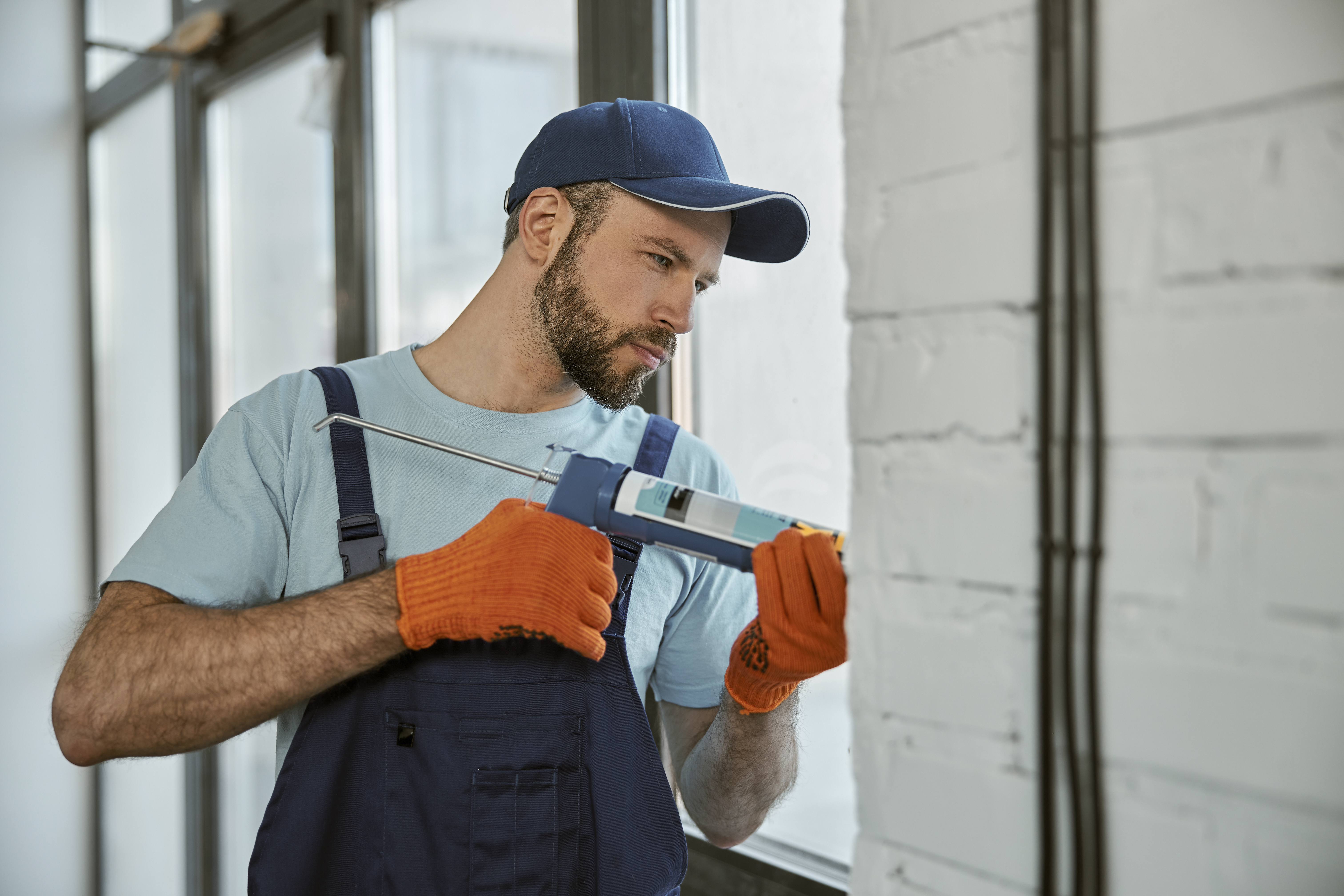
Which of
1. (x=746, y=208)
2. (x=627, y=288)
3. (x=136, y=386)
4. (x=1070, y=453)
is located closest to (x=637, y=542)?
(x=627, y=288)

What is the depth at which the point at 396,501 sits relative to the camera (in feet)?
3.54

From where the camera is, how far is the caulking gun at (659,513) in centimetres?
83

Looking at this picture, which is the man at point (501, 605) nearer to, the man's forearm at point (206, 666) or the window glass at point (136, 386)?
the man's forearm at point (206, 666)

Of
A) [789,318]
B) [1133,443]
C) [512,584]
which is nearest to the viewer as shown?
[1133,443]

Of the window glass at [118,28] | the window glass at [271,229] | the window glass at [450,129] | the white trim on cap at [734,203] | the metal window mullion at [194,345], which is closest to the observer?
the white trim on cap at [734,203]

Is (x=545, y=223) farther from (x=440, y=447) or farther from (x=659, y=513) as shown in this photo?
(x=659, y=513)

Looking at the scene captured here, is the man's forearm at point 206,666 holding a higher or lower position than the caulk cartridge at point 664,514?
lower

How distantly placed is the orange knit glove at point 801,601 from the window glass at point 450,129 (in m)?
1.08

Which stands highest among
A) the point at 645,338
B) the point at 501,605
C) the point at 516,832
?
the point at 645,338

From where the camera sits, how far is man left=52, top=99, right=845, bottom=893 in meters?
0.92

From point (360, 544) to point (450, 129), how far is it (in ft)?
3.75

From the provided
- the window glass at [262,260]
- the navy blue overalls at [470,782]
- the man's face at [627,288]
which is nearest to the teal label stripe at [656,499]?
the navy blue overalls at [470,782]

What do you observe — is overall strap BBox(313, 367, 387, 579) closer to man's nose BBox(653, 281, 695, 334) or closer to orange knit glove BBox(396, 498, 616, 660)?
orange knit glove BBox(396, 498, 616, 660)

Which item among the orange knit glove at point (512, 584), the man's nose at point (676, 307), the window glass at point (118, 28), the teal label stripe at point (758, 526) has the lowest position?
the orange knit glove at point (512, 584)
